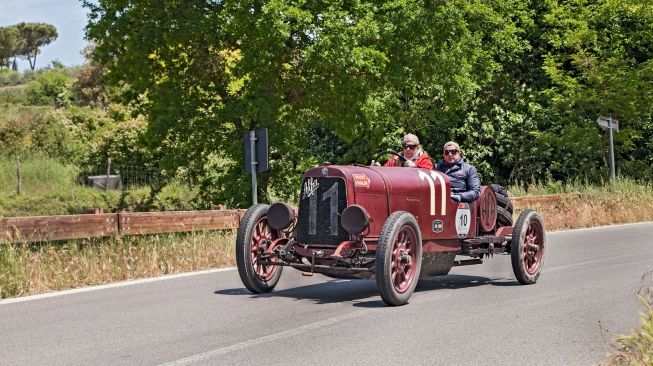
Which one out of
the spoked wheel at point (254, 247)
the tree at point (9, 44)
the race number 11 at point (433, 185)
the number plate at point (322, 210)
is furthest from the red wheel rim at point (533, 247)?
the tree at point (9, 44)

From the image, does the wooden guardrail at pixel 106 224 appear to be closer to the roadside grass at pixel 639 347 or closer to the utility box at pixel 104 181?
the roadside grass at pixel 639 347

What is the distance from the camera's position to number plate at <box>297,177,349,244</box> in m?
10.2

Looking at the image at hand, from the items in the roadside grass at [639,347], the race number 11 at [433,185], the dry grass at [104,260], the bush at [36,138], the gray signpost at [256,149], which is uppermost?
the bush at [36,138]

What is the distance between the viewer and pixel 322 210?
1030cm

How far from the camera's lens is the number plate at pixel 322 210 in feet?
33.4

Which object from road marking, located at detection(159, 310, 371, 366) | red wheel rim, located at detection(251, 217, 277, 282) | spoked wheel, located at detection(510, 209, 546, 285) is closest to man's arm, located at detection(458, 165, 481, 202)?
spoked wheel, located at detection(510, 209, 546, 285)

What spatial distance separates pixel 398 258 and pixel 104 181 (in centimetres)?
3149

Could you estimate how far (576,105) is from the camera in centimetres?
3534

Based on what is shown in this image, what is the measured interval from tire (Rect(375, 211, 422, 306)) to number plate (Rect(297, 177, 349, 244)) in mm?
648

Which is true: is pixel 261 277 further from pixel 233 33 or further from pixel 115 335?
pixel 233 33

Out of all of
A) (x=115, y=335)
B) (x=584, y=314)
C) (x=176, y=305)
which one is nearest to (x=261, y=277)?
(x=176, y=305)

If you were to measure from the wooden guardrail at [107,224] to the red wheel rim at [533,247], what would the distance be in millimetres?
5647

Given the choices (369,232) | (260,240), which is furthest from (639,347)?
(260,240)

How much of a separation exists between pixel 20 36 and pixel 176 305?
14954cm
